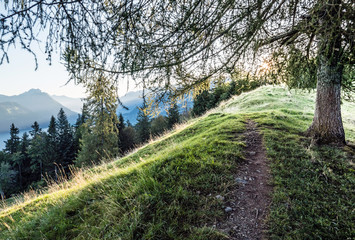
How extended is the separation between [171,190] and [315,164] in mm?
3904

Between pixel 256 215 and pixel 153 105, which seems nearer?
pixel 256 215

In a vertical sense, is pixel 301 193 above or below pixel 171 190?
below

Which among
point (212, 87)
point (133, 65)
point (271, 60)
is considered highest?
point (271, 60)

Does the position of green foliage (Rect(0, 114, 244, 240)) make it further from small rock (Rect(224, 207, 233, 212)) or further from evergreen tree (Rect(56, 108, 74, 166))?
evergreen tree (Rect(56, 108, 74, 166))

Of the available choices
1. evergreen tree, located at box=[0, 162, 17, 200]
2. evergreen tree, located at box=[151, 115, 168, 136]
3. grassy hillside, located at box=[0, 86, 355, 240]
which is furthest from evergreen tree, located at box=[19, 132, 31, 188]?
grassy hillside, located at box=[0, 86, 355, 240]

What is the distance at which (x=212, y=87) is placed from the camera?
5227 mm

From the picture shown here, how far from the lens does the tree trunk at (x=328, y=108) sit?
16.4 feet

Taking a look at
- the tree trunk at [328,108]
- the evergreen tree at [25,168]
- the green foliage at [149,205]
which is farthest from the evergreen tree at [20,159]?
the tree trunk at [328,108]

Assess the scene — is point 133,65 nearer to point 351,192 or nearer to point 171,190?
point 171,190

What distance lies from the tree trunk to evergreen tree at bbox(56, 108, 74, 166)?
4605 centimetres

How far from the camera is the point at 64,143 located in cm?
4000

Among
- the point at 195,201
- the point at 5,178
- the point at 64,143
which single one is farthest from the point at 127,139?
the point at 195,201

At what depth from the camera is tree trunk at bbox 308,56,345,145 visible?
5.00m

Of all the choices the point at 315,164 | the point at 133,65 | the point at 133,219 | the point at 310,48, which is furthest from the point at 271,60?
the point at 133,219
